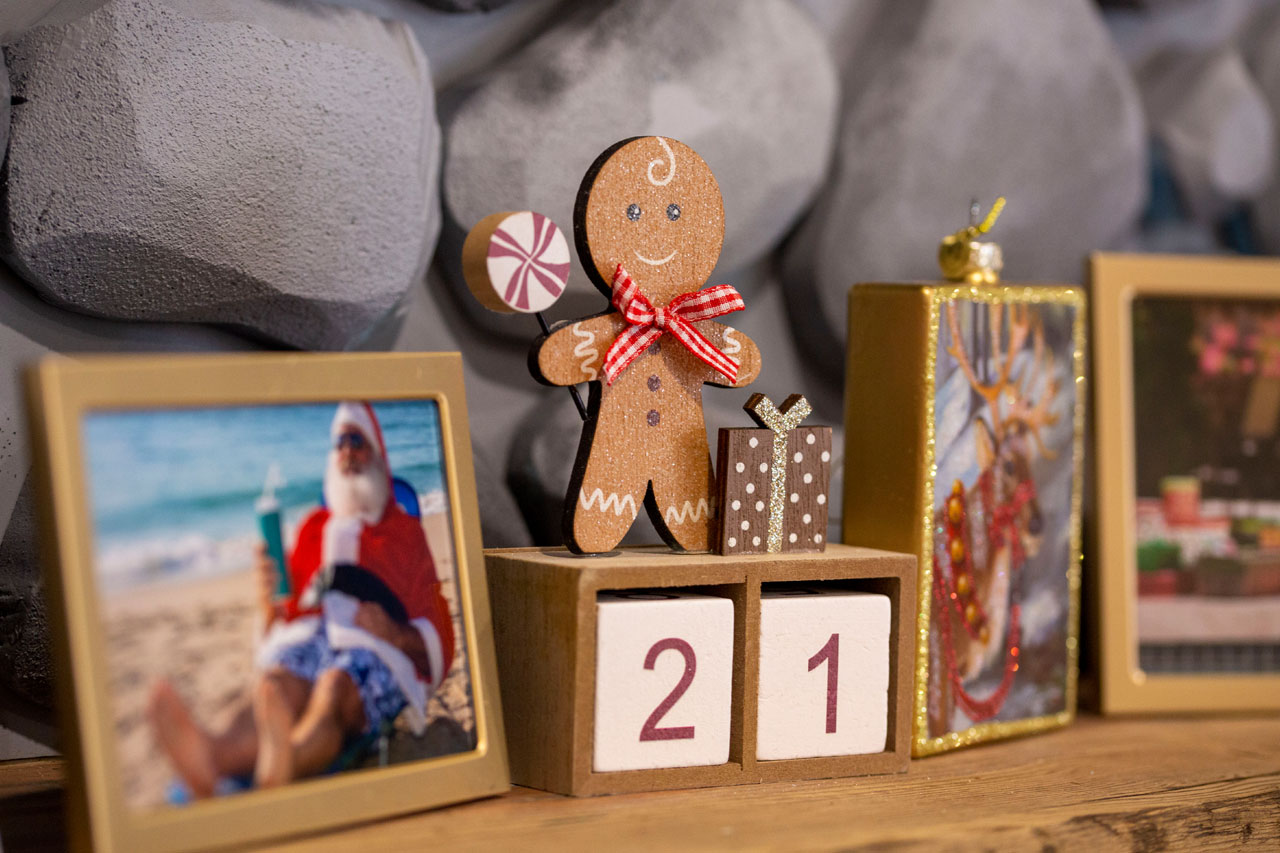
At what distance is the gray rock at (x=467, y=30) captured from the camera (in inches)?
37.8

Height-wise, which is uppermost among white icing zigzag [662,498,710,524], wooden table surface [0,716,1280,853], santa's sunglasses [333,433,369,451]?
santa's sunglasses [333,433,369,451]

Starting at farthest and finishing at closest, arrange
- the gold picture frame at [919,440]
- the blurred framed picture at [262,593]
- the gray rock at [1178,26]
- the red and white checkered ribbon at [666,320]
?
the gray rock at [1178,26]
the gold picture frame at [919,440]
the red and white checkered ribbon at [666,320]
the blurred framed picture at [262,593]

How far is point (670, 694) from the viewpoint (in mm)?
816

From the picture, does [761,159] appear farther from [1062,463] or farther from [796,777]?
[796,777]

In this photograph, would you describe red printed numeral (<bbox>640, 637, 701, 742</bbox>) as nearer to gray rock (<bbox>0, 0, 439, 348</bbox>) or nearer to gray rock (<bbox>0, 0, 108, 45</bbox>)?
gray rock (<bbox>0, 0, 439, 348</bbox>)

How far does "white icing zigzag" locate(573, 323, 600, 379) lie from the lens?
32.7 inches

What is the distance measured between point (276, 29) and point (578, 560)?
1.44 ft

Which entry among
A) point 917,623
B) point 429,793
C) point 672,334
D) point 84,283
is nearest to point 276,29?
point 84,283

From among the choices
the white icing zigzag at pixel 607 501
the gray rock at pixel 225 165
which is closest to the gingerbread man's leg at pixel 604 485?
the white icing zigzag at pixel 607 501

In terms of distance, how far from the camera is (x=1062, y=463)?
1.04 meters

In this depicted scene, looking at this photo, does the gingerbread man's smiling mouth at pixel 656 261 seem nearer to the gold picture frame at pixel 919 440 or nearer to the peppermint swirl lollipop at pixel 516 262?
the peppermint swirl lollipop at pixel 516 262

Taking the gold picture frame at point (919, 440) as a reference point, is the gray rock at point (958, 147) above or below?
above

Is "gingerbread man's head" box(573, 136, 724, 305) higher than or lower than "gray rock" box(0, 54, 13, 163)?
lower

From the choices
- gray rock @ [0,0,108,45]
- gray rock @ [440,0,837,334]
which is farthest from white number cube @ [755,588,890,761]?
gray rock @ [0,0,108,45]
